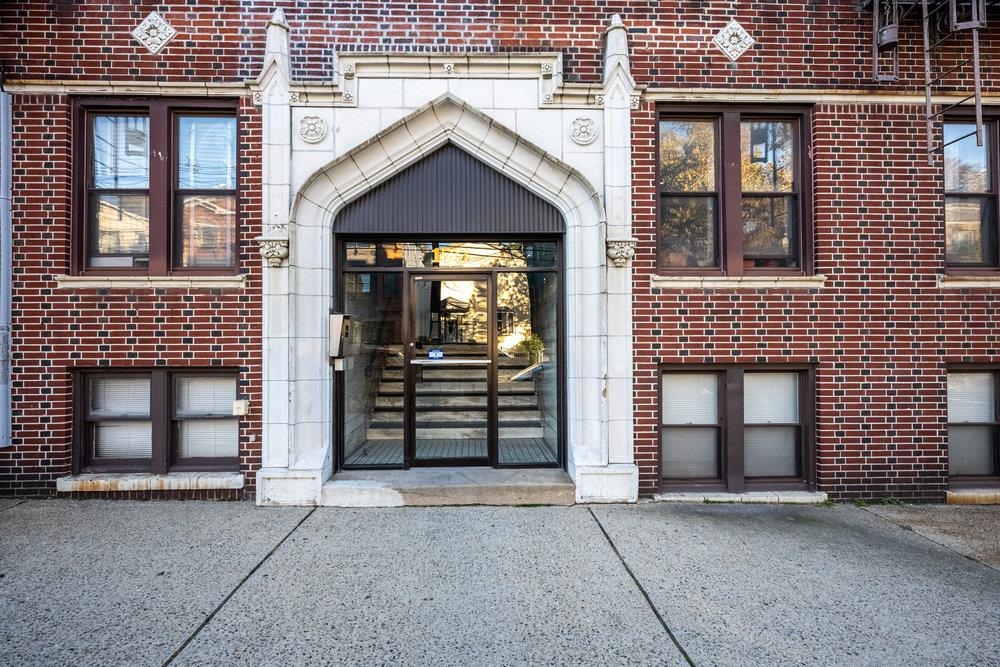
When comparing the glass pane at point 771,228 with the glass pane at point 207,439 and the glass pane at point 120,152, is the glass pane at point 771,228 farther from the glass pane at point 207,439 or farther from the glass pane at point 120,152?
the glass pane at point 120,152

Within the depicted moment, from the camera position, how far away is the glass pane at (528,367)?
5.64 m

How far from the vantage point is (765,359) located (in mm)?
5246

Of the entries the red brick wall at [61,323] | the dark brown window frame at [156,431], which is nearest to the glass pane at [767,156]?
the red brick wall at [61,323]

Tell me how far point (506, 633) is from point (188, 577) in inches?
95.8

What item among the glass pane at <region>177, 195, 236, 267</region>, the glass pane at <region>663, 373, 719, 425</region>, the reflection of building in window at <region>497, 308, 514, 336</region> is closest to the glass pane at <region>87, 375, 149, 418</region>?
the glass pane at <region>177, 195, 236, 267</region>

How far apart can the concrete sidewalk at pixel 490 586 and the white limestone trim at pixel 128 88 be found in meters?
4.32

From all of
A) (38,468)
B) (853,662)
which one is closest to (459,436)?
(853,662)

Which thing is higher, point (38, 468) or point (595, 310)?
point (595, 310)

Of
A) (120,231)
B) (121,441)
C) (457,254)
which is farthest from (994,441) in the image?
(120,231)

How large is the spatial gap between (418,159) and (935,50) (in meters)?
5.90

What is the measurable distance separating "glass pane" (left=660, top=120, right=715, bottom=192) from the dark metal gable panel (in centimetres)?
191

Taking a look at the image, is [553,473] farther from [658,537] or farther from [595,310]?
[595,310]

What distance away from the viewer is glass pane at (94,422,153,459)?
530 centimetres

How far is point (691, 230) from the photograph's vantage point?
5.45 m
